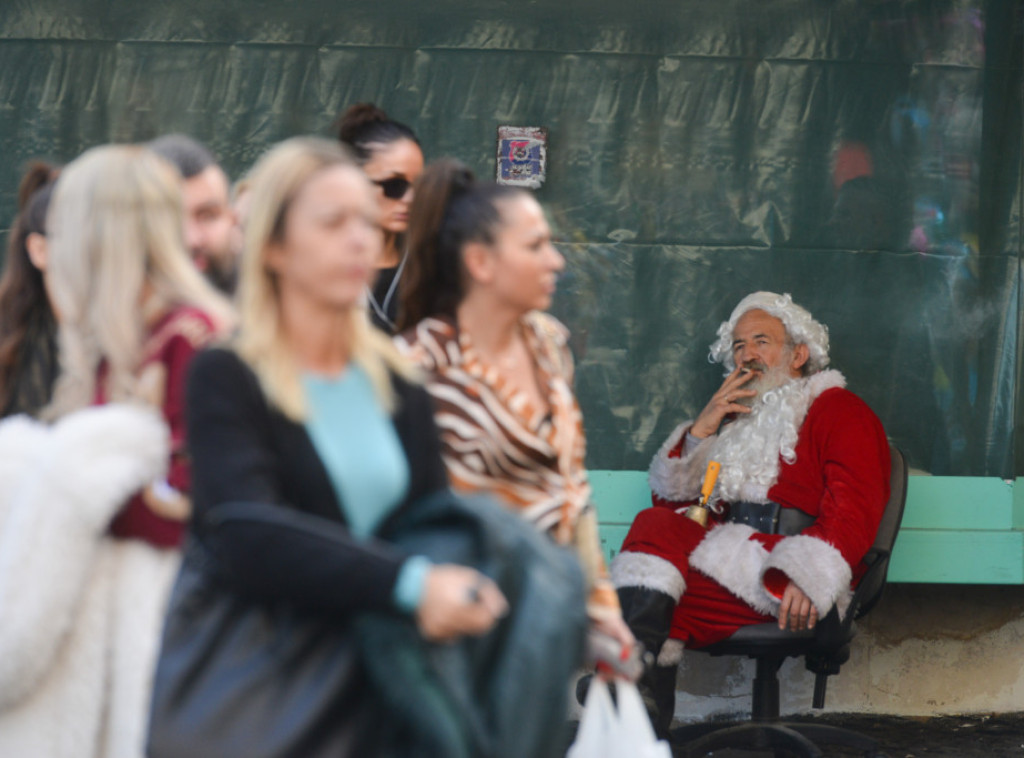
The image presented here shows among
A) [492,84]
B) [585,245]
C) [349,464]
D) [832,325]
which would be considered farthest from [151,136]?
[349,464]

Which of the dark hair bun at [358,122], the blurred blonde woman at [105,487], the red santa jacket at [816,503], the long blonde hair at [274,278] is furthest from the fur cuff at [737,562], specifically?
the long blonde hair at [274,278]

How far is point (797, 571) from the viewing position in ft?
16.0

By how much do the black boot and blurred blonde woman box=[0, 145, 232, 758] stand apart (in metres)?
2.81

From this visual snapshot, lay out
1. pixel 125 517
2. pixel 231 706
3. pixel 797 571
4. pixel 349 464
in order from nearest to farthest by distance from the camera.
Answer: pixel 231 706 → pixel 349 464 → pixel 125 517 → pixel 797 571

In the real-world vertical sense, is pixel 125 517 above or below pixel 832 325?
below

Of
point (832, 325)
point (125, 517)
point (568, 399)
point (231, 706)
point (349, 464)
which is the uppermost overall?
point (832, 325)

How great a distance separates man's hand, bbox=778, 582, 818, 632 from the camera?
16.0ft

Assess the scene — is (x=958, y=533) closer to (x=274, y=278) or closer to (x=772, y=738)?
(x=772, y=738)

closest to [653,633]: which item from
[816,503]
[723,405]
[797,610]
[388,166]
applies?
[797,610]

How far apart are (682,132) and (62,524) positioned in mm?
3833

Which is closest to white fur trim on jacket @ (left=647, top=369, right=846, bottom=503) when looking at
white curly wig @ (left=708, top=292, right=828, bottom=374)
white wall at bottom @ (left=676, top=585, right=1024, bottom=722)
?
white curly wig @ (left=708, top=292, right=828, bottom=374)

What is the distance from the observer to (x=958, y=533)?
5621mm

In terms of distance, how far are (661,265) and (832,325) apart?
743 millimetres

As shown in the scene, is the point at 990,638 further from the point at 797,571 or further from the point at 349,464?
the point at 349,464
